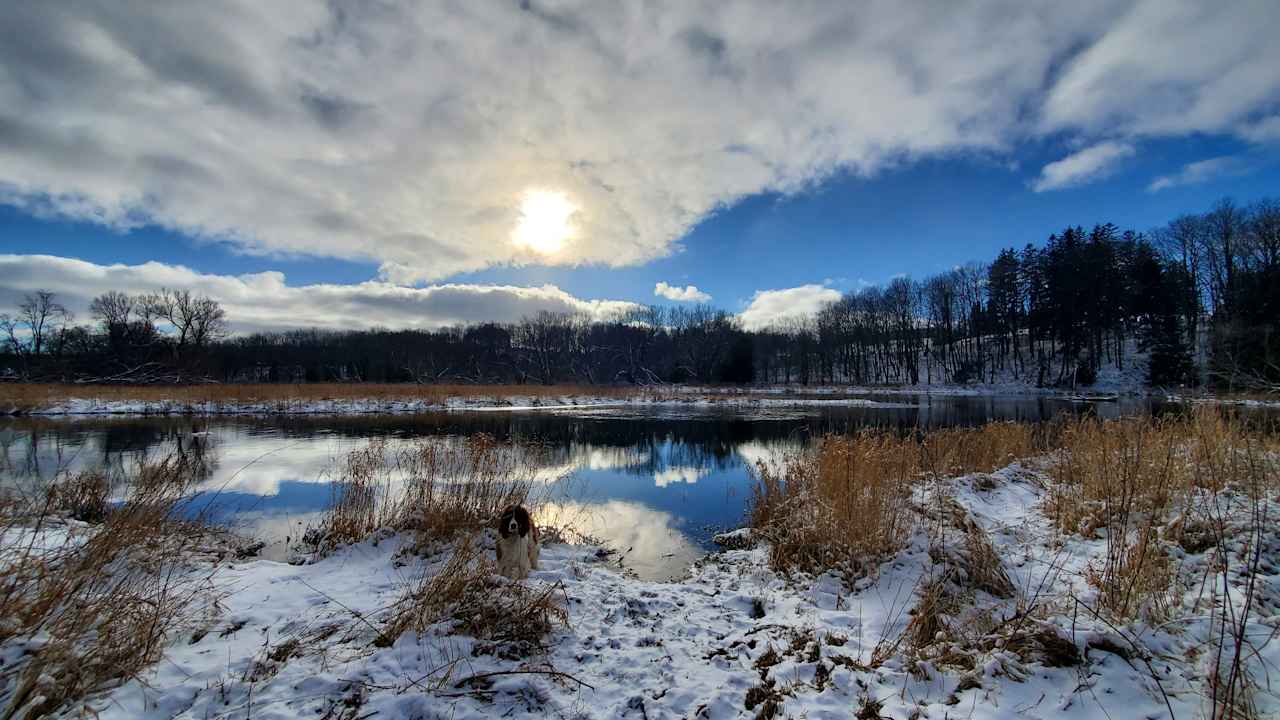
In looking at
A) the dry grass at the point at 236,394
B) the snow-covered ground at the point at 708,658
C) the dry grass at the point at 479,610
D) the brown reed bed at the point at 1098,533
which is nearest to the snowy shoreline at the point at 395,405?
the dry grass at the point at 236,394

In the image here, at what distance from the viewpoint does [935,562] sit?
5.18 m

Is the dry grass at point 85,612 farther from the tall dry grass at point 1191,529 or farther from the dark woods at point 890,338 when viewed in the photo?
the dark woods at point 890,338

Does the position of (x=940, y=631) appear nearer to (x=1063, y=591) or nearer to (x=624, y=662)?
(x=1063, y=591)

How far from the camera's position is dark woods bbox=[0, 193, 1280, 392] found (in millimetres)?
39562

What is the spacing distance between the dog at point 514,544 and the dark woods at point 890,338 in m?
18.7

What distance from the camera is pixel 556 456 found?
49.3ft

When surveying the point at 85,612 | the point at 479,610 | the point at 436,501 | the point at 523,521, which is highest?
the point at 85,612

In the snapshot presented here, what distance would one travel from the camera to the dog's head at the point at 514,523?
16.5ft

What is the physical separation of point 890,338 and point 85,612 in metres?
75.7

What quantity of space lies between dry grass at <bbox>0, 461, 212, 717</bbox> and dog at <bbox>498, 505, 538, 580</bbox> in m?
2.42

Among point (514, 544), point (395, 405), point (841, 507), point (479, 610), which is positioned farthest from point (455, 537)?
point (395, 405)

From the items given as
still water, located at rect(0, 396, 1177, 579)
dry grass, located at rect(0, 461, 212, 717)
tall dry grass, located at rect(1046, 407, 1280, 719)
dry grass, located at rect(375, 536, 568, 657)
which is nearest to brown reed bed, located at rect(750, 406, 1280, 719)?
tall dry grass, located at rect(1046, 407, 1280, 719)

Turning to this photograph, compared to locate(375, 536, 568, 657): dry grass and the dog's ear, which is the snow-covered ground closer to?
locate(375, 536, 568, 657): dry grass

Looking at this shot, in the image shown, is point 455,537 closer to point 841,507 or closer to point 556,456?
point 841,507
